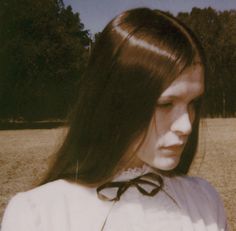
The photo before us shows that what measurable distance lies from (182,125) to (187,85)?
0.13 metres

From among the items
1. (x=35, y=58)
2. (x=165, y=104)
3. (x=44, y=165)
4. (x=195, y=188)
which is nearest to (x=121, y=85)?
(x=165, y=104)

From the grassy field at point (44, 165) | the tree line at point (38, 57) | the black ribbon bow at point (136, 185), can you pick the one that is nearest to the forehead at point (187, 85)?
the black ribbon bow at point (136, 185)

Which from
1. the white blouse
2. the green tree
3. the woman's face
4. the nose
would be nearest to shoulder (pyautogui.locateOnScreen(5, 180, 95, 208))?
the white blouse

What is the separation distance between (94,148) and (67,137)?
0.42 ft

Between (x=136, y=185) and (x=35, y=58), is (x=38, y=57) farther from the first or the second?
(x=136, y=185)

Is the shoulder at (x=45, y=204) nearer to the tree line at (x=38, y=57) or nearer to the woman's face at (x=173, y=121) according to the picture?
the woman's face at (x=173, y=121)

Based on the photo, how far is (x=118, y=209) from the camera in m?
1.53

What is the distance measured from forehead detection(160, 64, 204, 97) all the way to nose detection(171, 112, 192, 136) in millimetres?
70

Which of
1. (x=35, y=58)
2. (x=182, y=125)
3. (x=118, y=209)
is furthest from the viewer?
(x=35, y=58)

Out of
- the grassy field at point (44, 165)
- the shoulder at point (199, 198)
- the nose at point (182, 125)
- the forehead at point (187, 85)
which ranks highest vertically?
the forehead at point (187, 85)

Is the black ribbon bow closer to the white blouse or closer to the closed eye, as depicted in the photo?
the white blouse

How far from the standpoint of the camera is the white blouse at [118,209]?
142 centimetres

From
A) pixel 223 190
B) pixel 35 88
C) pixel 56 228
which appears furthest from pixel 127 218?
pixel 35 88

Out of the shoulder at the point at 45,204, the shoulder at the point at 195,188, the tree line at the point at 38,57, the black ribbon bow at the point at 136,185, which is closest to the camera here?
the shoulder at the point at 45,204
